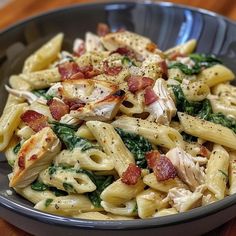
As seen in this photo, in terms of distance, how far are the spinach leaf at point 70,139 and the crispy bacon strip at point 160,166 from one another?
174mm

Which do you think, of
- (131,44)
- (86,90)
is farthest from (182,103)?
(131,44)

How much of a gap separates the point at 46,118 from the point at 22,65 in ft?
2.00

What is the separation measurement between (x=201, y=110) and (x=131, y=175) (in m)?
0.44

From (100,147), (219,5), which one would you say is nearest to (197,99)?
(100,147)

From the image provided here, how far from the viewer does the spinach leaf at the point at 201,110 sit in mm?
1798

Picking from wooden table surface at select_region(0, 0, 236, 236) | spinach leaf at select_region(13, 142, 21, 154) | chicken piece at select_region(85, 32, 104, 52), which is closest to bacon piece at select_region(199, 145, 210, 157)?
spinach leaf at select_region(13, 142, 21, 154)

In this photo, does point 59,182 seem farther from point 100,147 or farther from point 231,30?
point 231,30

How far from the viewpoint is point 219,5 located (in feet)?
8.85

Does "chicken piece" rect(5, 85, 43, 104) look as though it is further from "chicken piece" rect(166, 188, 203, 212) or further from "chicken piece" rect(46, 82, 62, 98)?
"chicken piece" rect(166, 188, 203, 212)

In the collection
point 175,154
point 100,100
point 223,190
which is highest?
point 100,100

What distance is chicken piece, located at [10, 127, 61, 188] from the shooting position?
158cm

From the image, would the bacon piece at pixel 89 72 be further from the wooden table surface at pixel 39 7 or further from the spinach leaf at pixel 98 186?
the wooden table surface at pixel 39 7

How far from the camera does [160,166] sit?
1.57 meters

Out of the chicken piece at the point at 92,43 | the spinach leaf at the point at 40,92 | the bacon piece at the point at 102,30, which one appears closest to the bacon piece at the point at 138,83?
the spinach leaf at the point at 40,92
